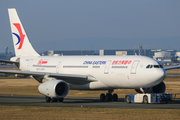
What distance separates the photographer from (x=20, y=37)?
44625 mm

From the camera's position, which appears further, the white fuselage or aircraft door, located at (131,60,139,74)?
aircraft door, located at (131,60,139,74)

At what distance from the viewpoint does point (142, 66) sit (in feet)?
103

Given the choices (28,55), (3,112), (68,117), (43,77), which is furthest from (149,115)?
(28,55)

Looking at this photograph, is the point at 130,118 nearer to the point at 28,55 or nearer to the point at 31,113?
the point at 31,113

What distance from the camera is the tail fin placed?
146 ft

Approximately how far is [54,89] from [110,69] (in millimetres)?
6054

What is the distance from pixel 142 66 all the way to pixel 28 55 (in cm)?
1889

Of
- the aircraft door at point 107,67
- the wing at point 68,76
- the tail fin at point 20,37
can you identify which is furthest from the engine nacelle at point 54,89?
the tail fin at point 20,37

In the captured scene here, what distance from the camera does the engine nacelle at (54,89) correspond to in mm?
32250

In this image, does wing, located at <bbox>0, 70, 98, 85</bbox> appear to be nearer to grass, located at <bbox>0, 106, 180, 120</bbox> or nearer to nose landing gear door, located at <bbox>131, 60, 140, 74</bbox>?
nose landing gear door, located at <bbox>131, 60, 140, 74</bbox>

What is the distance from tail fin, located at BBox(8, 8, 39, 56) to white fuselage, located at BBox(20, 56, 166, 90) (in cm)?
363

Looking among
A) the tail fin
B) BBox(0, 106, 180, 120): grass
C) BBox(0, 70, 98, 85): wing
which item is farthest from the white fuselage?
BBox(0, 106, 180, 120): grass

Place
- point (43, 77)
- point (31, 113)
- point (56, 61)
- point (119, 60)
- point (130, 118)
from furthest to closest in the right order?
point (56, 61) < point (43, 77) < point (119, 60) < point (31, 113) < point (130, 118)

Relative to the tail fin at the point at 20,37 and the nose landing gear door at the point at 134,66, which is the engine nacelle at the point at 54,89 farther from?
the tail fin at the point at 20,37
